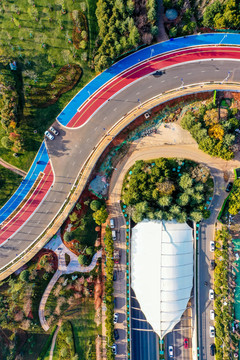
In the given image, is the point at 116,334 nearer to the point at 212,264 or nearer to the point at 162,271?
the point at 162,271

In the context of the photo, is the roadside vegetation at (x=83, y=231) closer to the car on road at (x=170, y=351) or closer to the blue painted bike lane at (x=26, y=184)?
the blue painted bike lane at (x=26, y=184)

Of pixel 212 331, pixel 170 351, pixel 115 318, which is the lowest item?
pixel 170 351

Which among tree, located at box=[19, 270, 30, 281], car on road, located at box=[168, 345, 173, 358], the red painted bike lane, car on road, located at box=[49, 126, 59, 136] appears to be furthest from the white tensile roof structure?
car on road, located at box=[49, 126, 59, 136]

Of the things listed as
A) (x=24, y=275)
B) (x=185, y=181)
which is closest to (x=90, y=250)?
(x=24, y=275)

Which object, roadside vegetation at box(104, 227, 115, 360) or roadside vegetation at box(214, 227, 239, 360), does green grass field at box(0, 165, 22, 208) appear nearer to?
roadside vegetation at box(104, 227, 115, 360)

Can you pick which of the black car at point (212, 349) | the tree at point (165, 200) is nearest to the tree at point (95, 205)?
the tree at point (165, 200)

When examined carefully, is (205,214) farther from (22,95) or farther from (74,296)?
(22,95)

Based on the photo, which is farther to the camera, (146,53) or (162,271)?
(146,53)
